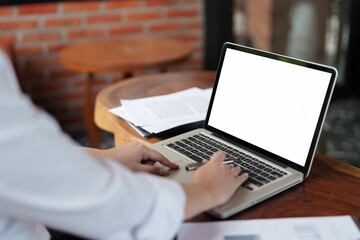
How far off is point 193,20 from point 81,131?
106 cm

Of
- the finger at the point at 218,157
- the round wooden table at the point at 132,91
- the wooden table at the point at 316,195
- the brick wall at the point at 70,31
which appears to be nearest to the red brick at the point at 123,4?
the brick wall at the point at 70,31

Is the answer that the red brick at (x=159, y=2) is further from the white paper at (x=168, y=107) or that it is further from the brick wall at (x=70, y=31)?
the white paper at (x=168, y=107)

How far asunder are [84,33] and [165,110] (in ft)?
5.81

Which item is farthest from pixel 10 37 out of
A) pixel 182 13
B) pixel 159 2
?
pixel 182 13

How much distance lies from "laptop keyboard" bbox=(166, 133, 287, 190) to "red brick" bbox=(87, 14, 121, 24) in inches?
76.8

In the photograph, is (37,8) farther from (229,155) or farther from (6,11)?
(229,155)

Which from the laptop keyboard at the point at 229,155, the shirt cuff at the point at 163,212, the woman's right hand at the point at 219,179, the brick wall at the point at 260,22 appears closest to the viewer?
the shirt cuff at the point at 163,212

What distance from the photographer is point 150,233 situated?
632 mm

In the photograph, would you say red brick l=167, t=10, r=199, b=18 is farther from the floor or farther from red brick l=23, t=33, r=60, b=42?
the floor

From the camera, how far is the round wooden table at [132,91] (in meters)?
1.22

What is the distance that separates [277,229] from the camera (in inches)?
28.8

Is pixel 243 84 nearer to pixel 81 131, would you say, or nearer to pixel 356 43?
pixel 81 131

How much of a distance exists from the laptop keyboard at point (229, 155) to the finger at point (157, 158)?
0.21ft

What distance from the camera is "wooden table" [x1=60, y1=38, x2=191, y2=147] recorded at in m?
2.13
